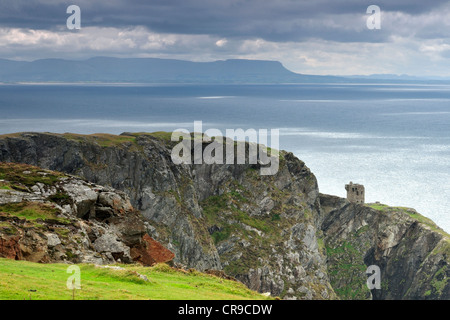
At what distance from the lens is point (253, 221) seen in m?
107

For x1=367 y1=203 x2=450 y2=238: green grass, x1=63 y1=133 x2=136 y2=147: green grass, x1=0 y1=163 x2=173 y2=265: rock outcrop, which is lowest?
x1=367 y1=203 x2=450 y2=238: green grass

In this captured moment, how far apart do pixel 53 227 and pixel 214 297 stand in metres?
16.5

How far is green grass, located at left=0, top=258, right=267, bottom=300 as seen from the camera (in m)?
29.7

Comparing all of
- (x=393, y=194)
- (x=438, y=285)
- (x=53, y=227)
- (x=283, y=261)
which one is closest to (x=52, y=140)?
(x=283, y=261)

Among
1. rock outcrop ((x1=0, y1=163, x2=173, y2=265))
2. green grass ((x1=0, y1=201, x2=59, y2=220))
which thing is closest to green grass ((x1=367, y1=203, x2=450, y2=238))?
rock outcrop ((x1=0, y1=163, x2=173, y2=265))

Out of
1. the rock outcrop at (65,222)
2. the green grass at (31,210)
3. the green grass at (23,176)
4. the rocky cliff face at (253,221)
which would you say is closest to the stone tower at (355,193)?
the rocky cliff face at (253,221)

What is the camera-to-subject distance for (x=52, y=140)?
9538 cm

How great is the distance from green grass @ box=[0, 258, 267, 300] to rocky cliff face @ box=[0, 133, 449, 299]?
166 ft

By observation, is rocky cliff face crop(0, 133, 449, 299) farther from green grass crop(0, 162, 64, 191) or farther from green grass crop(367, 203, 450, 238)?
green grass crop(0, 162, 64, 191)

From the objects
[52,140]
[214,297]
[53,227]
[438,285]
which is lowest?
[438,285]

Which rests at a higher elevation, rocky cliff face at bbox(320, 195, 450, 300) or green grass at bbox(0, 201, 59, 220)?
green grass at bbox(0, 201, 59, 220)

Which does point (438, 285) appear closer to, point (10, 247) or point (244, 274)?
point (244, 274)

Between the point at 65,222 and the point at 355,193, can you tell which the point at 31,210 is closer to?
the point at 65,222

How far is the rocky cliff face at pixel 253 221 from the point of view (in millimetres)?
94812
